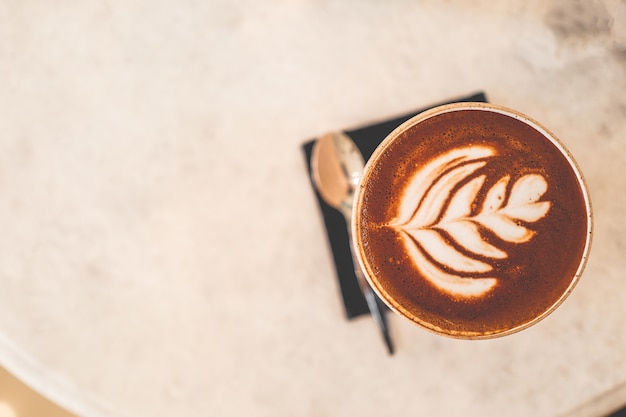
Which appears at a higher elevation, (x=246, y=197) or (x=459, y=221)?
(x=459, y=221)

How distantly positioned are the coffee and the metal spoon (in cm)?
13

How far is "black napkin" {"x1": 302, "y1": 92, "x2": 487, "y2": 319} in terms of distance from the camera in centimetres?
76

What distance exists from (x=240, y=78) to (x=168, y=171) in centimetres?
19

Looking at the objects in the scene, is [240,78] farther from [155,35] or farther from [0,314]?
[0,314]

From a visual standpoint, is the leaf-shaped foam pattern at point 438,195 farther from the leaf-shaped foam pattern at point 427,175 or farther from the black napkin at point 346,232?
the black napkin at point 346,232

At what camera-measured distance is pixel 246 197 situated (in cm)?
79

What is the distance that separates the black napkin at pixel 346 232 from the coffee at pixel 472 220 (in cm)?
13

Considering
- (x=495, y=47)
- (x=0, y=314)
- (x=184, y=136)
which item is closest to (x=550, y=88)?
(x=495, y=47)

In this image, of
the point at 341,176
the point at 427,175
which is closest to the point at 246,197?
the point at 341,176

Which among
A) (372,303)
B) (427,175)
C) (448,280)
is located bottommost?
(372,303)

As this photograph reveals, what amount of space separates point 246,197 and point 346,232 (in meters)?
0.17

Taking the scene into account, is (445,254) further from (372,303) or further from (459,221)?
(372,303)

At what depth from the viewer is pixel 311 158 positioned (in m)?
0.77

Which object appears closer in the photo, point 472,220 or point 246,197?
point 472,220
